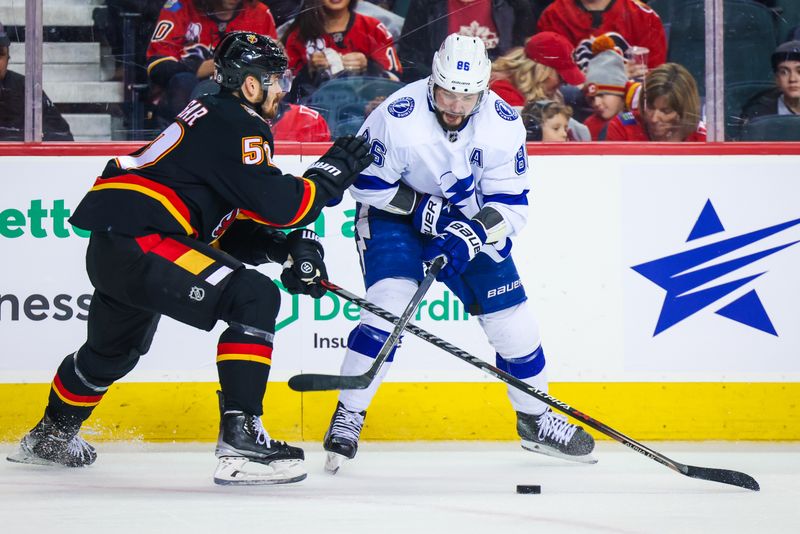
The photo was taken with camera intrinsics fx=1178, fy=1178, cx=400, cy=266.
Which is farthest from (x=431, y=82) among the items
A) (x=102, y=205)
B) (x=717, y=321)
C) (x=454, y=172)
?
(x=717, y=321)

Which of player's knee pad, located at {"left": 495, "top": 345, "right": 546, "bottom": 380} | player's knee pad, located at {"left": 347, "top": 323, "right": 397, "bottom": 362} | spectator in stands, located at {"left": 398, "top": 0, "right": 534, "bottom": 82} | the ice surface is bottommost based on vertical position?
the ice surface

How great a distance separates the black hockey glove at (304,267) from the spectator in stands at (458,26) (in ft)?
3.34

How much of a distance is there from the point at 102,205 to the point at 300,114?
1136mm

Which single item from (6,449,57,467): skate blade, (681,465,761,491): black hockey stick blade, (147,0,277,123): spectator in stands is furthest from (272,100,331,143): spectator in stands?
(681,465,761,491): black hockey stick blade

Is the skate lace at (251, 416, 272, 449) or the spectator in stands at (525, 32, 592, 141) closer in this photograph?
the skate lace at (251, 416, 272, 449)

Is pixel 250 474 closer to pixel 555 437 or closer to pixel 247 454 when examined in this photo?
pixel 247 454

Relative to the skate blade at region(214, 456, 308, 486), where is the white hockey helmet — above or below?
above

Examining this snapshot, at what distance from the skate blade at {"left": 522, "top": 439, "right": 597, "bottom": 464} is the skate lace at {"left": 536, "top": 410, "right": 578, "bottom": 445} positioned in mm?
33

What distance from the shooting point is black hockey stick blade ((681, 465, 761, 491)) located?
118 inches

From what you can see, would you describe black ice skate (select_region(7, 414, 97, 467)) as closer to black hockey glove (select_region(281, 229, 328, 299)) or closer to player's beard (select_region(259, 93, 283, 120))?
black hockey glove (select_region(281, 229, 328, 299))

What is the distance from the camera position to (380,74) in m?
4.08

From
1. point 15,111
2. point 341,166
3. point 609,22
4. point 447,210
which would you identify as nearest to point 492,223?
point 447,210

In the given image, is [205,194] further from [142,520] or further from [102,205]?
[142,520]

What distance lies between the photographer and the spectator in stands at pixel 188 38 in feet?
13.2
